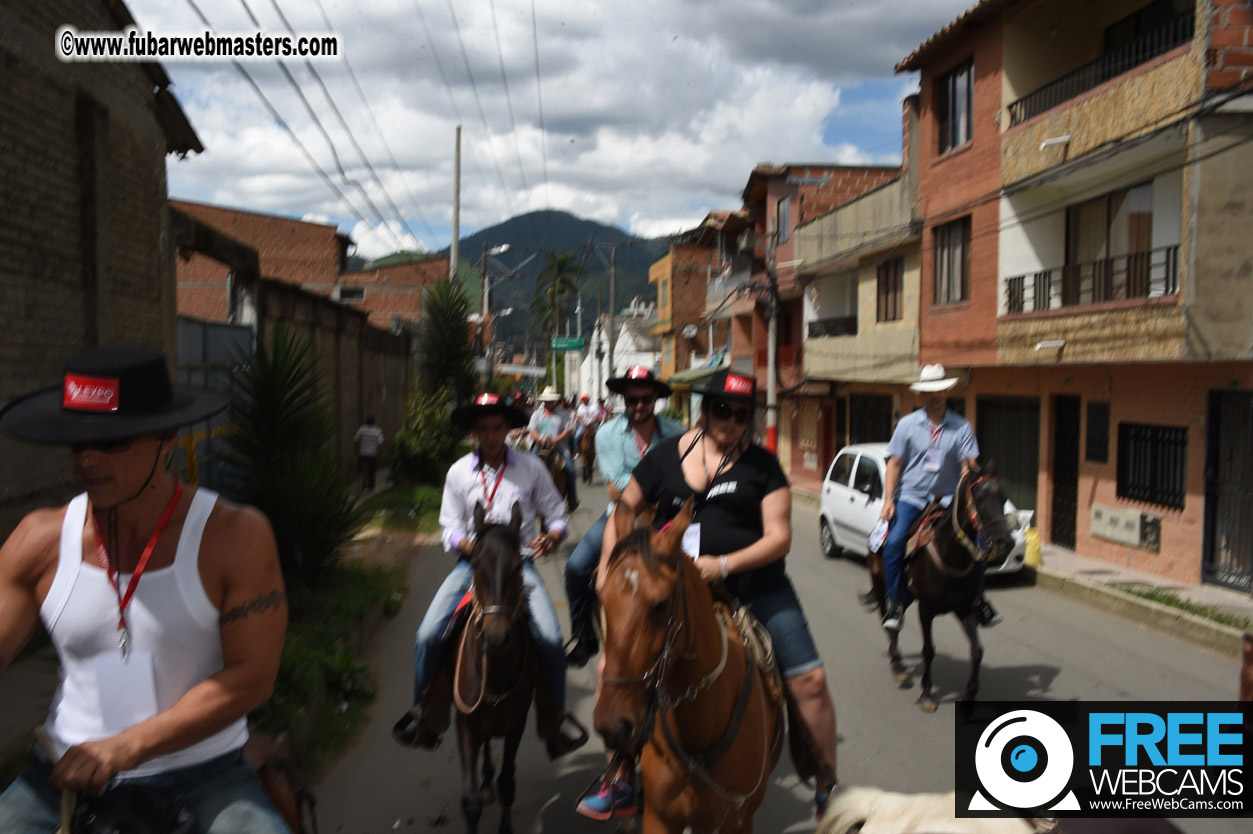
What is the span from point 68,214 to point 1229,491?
47.8ft

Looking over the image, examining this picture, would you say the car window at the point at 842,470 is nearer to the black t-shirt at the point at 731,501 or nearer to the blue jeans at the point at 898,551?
the blue jeans at the point at 898,551

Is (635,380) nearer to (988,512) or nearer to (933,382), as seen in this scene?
(988,512)

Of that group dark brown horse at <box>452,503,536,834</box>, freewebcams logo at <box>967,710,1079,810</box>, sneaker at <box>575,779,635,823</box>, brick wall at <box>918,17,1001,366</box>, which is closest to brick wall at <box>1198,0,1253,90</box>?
brick wall at <box>918,17,1001,366</box>

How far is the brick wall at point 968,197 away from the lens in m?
17.4

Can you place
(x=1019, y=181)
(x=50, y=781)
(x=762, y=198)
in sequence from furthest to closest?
1. (x=762, y=198)
2. (x=1019, y=181)
3. (x=50, y=781)

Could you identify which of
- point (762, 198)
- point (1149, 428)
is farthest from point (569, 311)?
point (1149, 428)

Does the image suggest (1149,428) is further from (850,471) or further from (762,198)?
(762,198)

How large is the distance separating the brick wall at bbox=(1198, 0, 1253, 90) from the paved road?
7.13 meters

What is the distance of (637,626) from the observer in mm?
3129

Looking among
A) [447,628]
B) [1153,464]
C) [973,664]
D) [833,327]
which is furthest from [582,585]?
[833,327]

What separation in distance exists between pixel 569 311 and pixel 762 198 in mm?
51651

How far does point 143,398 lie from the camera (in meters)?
2.59

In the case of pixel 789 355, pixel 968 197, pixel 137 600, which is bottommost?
pixel 137 600

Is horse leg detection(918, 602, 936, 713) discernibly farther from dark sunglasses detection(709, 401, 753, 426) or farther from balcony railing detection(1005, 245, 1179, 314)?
balcony railing detection(1005, 245, 1179, 314)
